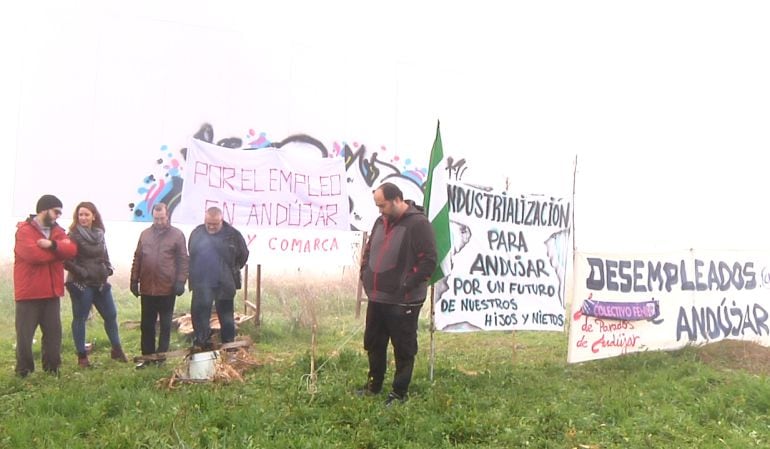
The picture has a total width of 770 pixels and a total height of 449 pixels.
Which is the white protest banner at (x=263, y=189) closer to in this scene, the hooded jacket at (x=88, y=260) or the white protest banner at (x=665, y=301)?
the hooded jacket at (x=88, y=260)

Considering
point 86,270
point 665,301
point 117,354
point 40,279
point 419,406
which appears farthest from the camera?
point 665,301

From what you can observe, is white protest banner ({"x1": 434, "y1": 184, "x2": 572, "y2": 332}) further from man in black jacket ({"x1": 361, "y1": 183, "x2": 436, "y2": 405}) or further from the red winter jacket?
the red winter jacket

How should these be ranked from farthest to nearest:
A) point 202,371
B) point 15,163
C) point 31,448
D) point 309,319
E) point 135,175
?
1. point 309,319
2. point 135,175
3. point 15,163
4. point 202,371
5. point 31,448

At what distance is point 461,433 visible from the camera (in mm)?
4125

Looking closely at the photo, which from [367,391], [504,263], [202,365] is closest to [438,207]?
[504,263]

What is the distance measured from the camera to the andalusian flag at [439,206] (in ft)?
17.4

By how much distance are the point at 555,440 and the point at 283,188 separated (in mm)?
3917

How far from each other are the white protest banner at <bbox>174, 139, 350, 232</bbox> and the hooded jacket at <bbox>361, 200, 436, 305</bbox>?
83.7 inches

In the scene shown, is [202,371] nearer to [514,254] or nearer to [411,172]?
[514,254]

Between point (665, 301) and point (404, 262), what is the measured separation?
11.4ft

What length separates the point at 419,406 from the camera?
14.9 feet

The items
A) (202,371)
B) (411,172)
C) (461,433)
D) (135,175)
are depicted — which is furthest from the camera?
(411,172)

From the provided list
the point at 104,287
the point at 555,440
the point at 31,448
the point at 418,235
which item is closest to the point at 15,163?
the point at 104,287

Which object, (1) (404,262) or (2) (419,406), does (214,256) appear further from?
(2) (419,406)
